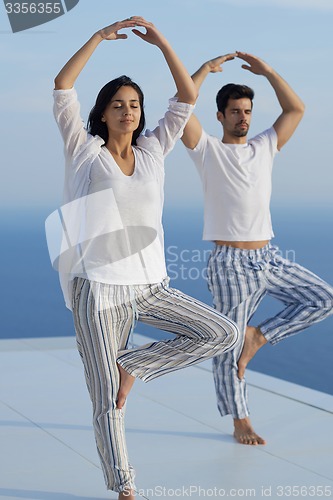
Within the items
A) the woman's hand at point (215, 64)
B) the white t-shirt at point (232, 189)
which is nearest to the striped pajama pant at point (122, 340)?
the white t-shirt at point (232, 189)

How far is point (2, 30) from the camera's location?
1354 cm

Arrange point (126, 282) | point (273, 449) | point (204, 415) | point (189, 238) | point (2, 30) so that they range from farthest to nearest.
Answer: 1. point (189, 238)
2. point (2, 30)
3. point (204, 415)
4. point (273, 449)
5. point (126, 282)

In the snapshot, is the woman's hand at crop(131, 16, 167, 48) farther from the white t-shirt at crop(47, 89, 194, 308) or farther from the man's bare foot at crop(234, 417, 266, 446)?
the man's bare foot at crop(234, 417, 266, 446)

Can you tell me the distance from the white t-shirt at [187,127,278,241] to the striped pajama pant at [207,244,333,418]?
3.1 inches

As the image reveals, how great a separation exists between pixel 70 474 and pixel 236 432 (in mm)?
778

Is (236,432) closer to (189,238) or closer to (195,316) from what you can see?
(195,316)

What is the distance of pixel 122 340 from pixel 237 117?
1228mm

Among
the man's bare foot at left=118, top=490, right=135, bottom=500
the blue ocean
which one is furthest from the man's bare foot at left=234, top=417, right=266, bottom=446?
the man's bare foot at left=118, top=490, right=135, bottom=500

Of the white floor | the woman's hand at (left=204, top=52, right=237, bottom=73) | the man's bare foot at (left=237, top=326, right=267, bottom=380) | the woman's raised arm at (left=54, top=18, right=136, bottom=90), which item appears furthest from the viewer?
the man's bare foot at (left=237, top=326, right=267, bottom=380)

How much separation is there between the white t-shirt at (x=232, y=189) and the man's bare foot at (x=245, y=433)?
0.73 meters

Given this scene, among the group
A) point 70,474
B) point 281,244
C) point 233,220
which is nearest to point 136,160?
point 233,220

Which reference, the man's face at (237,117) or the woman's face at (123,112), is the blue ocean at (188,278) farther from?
the woman's face at (123,112)

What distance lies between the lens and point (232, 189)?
4105 millimetres

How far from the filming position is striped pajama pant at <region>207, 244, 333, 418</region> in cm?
410
